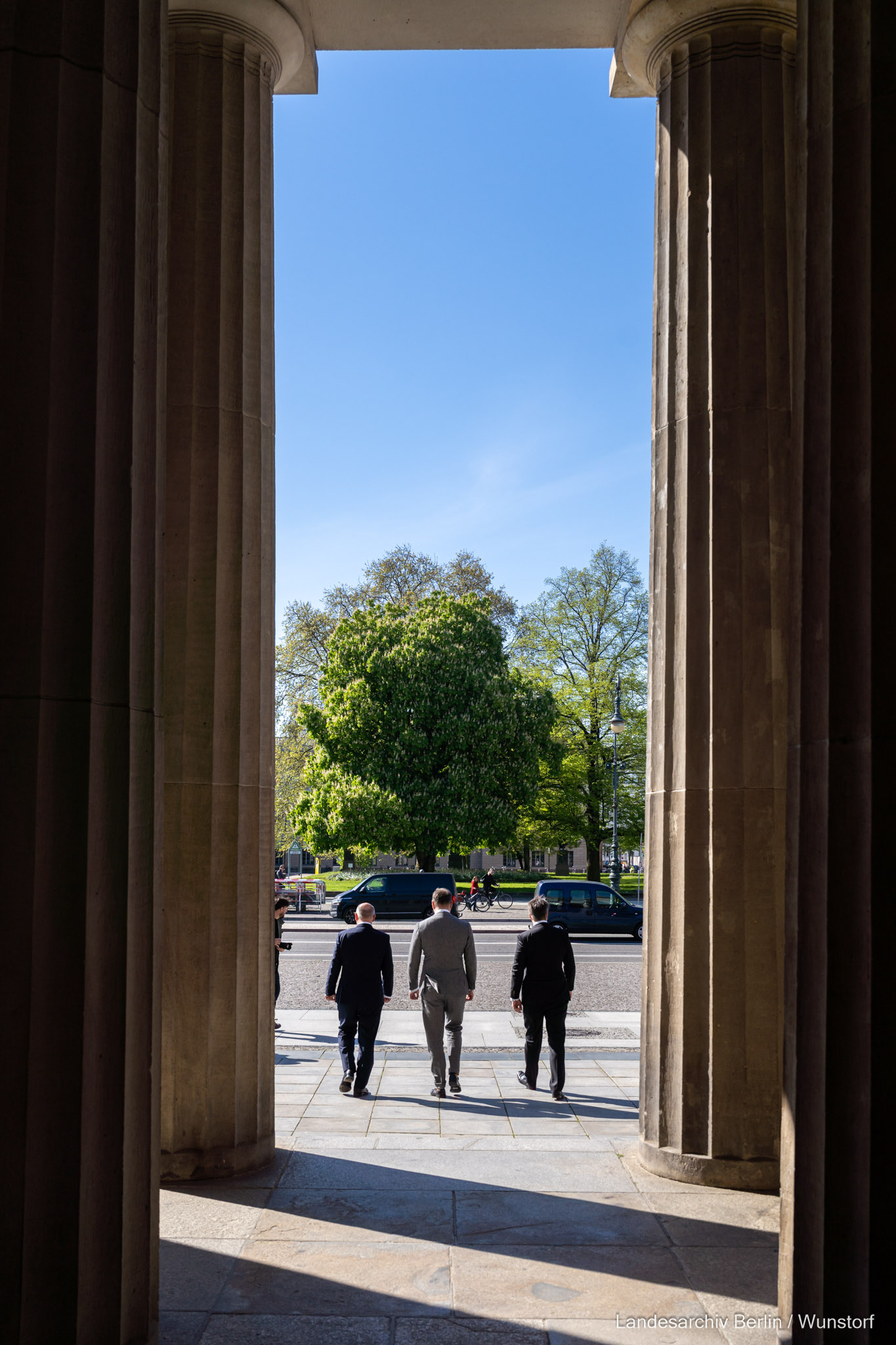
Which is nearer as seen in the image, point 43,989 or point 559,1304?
point 43,989

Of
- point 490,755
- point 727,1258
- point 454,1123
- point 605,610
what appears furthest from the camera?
point 605,610

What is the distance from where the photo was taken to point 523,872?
50875mm

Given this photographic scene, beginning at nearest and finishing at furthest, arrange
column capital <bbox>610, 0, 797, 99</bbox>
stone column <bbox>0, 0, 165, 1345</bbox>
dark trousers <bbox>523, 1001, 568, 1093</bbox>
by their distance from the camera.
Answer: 1. stone column <bbox>0, 0, 165, 1345</bbox>
2. column capital <bbox>610, 0, 797, 99</bbox>
3. dark trousers <bbox>523, 1001, 568, 1093</bbox>

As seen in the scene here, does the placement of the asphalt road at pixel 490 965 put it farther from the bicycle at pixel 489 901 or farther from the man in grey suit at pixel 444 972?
the man in grey suit at pixel 444 972

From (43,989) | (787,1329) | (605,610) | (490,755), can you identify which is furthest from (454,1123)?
(605,610)

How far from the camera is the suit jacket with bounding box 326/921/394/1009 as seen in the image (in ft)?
31.5

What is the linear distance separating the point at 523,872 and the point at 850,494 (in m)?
48.3

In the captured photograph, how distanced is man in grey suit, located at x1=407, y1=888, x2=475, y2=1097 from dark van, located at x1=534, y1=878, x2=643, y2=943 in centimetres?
1626

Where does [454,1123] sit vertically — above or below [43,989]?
below

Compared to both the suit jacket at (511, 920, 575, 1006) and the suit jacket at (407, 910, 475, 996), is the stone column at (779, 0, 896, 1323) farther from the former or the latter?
the suit jacket at (407, 910, 475, 996)

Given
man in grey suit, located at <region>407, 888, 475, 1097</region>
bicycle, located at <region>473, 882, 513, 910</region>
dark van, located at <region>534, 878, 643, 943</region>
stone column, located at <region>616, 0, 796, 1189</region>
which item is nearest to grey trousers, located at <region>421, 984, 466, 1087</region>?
man in grey suit, located at <region>407, 888, 475, 1097</region>

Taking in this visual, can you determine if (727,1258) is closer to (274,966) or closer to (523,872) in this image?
(274,966)

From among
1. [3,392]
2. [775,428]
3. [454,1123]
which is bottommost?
[454,1123]

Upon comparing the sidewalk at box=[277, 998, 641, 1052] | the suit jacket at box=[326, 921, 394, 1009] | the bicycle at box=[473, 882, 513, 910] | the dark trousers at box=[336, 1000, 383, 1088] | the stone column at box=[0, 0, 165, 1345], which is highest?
the stone column at box=[0, 0, 165, 1345]
